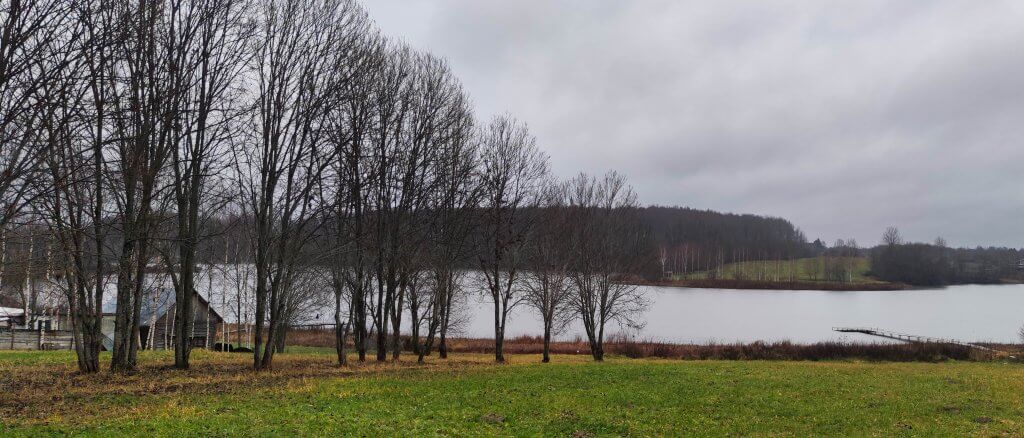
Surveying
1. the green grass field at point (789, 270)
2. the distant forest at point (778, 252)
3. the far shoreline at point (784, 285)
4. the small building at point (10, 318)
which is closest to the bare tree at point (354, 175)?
the small building at point (10, 318)

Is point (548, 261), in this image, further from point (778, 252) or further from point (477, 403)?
point (778, 252)

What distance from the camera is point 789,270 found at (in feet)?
450

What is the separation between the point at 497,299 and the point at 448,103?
8848 millimetres

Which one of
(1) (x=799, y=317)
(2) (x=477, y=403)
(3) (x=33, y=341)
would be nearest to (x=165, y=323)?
(3) (x=33, y=341)

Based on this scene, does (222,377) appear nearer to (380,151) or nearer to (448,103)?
(380,151)

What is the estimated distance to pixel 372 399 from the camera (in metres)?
13.4

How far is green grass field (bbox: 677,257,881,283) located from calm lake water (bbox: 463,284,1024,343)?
19442 mm

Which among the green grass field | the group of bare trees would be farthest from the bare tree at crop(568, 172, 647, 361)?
the green grass field

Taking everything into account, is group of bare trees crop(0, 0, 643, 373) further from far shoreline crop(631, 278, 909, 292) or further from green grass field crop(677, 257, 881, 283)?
green grass field crop(677, 257, 881, 283)

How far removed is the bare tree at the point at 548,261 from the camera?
30.5m

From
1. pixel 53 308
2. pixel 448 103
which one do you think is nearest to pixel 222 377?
pixel 448 103

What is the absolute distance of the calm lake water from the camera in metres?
53.7

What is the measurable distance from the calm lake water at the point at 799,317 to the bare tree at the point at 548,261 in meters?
14.8

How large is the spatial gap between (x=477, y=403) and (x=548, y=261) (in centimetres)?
1781
